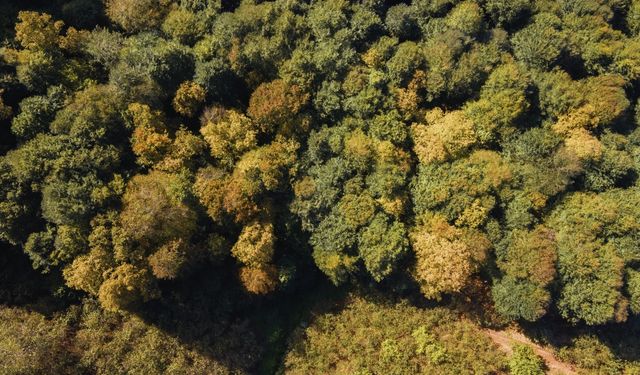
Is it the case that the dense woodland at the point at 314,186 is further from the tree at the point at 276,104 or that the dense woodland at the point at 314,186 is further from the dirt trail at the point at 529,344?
the dirt trail at the point at 529,344

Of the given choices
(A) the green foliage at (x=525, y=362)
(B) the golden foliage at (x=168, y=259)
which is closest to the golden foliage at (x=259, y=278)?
(B) the golden foliage at (x=168, y=259)

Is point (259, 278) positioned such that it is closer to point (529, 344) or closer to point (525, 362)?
point (525, 362)

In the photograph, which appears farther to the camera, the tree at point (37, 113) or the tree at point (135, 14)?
the tree at point (135, 14)

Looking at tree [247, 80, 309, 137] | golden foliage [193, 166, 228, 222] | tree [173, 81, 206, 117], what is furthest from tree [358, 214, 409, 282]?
tree [173, 81, 206, 117]

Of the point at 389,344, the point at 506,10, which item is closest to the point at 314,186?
the point at 389,344

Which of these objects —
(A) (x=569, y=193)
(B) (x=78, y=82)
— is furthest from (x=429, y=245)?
(B) (x=78, y=82)

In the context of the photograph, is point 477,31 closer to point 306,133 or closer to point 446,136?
point 446,136
